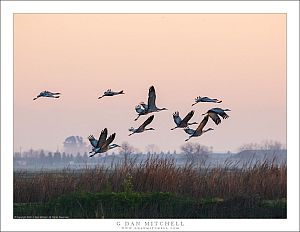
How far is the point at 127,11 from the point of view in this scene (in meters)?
44.0

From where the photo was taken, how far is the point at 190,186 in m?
44.4

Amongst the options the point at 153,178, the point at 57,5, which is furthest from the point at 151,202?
the point at 57,5

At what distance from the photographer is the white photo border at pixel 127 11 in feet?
144

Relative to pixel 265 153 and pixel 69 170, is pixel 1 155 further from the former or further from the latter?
pixel 265 153

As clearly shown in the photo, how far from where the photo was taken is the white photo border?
43844 millimetres

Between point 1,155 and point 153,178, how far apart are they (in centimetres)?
226

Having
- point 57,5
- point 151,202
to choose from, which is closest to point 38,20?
point 57,5

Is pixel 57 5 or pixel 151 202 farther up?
pixel 57 5

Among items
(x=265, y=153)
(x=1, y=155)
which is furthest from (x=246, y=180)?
(x=1, y=155)

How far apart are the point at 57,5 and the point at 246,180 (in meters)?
3.77

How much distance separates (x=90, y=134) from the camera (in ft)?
145

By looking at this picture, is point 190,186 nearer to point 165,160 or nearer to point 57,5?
point 165,160

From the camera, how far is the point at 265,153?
145 feet

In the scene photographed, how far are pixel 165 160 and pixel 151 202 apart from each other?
0.72m
